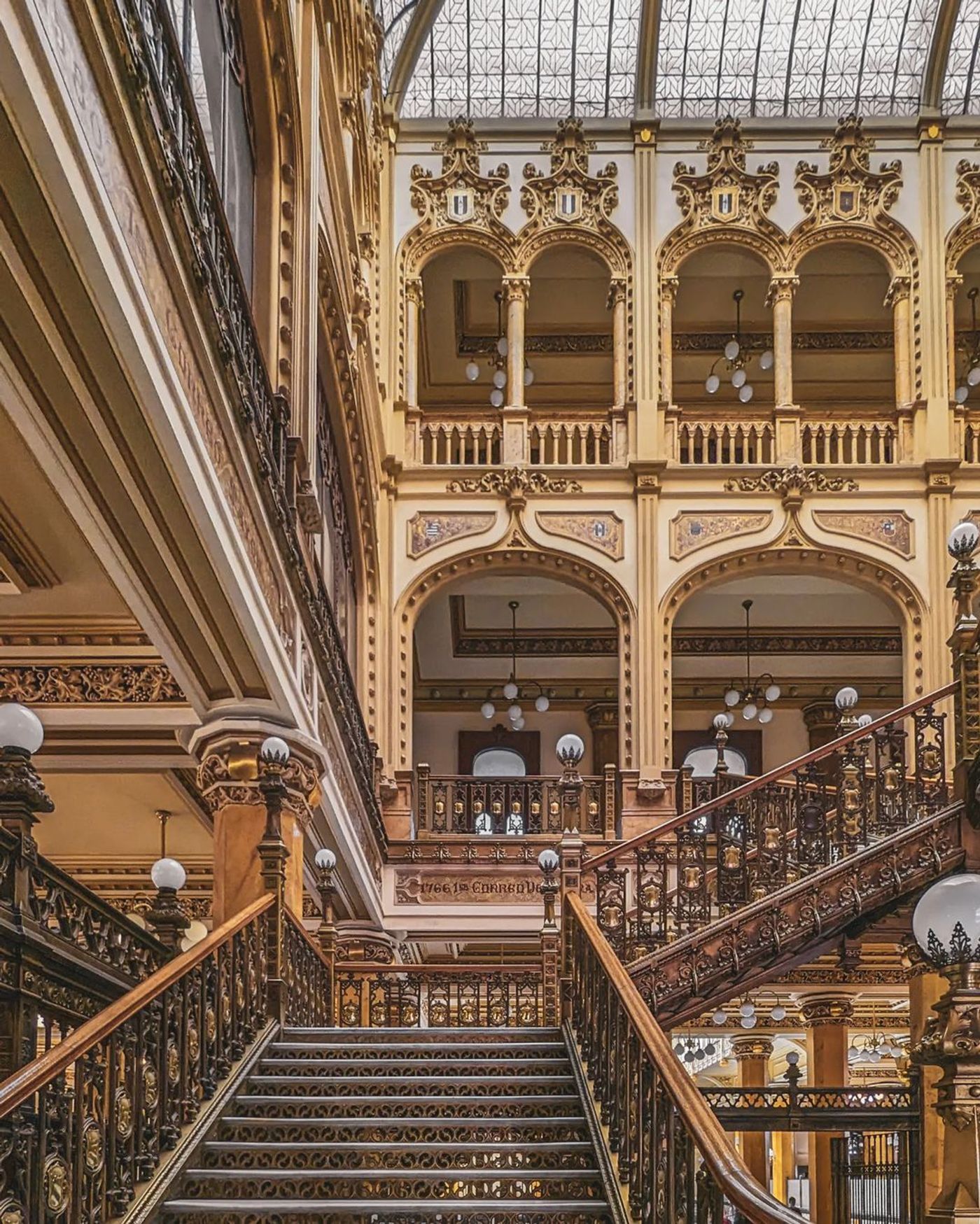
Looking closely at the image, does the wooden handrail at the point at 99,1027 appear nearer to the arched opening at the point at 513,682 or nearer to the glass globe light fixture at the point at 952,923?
the glass globe light fixture at the point at 952,923

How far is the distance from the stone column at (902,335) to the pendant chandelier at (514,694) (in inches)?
254

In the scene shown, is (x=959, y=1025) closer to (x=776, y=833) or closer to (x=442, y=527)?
(x=776, y=833)

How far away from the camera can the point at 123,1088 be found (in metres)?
6.64

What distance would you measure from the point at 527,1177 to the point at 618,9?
17.5m

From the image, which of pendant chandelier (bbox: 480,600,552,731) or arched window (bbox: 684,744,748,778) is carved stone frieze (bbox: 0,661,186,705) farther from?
arched window (bbox: 684,744,748,778)

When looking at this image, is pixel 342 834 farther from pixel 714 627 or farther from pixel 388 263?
pixel 714 627

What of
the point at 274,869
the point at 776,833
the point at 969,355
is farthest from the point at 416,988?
the point at 969,355

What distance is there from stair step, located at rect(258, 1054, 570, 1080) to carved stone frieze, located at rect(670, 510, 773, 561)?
1135 centimetres

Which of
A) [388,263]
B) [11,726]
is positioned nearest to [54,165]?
[11,726]

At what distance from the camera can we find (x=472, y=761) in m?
24.8

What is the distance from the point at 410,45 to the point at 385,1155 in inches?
647

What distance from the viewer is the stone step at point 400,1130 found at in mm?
7672

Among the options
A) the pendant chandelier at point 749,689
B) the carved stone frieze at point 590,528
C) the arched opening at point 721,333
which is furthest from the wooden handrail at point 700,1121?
the pendant chandelier at point 749,689

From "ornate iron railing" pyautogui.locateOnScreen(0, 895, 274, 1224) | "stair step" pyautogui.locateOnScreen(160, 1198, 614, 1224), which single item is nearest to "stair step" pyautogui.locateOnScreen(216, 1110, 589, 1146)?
"ornate iron railing" pyautogui.locateOnScreen(0, 895, 274, 1224)
